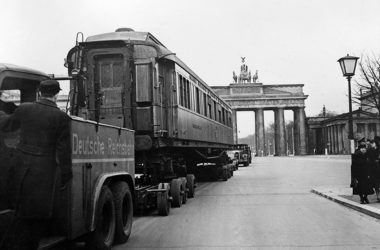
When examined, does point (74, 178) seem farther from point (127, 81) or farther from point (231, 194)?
point (231, 194)

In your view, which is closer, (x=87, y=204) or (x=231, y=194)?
(x=87, y=204)

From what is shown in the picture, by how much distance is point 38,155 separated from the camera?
4.15 metres

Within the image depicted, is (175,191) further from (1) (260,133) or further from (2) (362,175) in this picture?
(1) (260,133)

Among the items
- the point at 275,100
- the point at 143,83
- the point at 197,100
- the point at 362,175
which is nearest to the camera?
the point at 143,83

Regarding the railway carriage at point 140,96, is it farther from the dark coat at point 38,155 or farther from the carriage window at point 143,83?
the dark coat at point 38,155

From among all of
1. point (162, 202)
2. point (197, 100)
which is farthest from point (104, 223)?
point (197, 100)

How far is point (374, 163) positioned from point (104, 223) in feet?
26.8

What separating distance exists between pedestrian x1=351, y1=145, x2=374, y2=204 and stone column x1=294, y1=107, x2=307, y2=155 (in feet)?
277

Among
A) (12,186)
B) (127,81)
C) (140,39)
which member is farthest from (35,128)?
(140,39)

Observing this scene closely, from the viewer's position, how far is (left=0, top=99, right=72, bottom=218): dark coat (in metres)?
4.05

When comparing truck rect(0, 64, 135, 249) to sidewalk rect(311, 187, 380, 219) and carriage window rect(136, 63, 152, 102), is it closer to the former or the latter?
carriage window rect(136, 63, 152, 102)

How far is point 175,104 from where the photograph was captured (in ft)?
39.8

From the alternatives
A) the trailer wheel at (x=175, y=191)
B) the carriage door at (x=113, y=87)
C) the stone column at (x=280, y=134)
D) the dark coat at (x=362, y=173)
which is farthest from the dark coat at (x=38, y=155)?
the stone column at (x=280, y=134)

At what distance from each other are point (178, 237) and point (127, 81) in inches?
179
